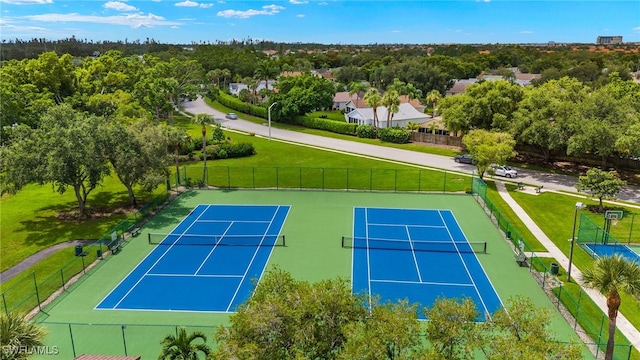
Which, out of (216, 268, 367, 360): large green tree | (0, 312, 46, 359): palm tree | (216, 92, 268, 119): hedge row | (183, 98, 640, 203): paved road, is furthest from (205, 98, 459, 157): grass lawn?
(0, 312, 46, 359): palm tree

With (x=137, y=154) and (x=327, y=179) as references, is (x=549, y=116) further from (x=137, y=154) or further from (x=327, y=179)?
(x=137, y=154)

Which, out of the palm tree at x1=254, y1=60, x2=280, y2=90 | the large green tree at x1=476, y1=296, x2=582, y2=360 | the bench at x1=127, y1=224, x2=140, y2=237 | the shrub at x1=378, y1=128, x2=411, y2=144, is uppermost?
the palm tree at x1=254, y1=60, x2=280, y2=90

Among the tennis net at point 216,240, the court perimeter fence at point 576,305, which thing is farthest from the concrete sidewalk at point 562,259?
the tennis net at point 216,240

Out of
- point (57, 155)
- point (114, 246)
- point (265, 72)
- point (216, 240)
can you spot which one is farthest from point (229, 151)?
point (265, 72)

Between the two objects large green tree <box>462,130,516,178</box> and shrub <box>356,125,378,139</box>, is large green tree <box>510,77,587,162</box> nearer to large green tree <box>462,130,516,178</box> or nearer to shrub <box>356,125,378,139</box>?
large green tree <box>462,130,516,178</box>

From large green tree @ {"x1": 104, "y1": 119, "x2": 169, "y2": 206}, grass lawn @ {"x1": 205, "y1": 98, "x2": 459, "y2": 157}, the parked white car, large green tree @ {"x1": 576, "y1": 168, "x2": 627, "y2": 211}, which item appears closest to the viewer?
large green tree @ {"x1": 576, "y1": 168, "x2": 627, "y2": 211}

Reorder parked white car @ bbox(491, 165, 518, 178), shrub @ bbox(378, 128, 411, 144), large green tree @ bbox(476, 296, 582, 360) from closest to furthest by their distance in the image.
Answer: large green tree @ bbox(476, 296, 582, 360) → parked white car @ bbox(491, 165, 518, 178) → shrub @ bbox(378, 128, 411, 144)

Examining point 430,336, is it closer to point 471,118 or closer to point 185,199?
point 185,199
